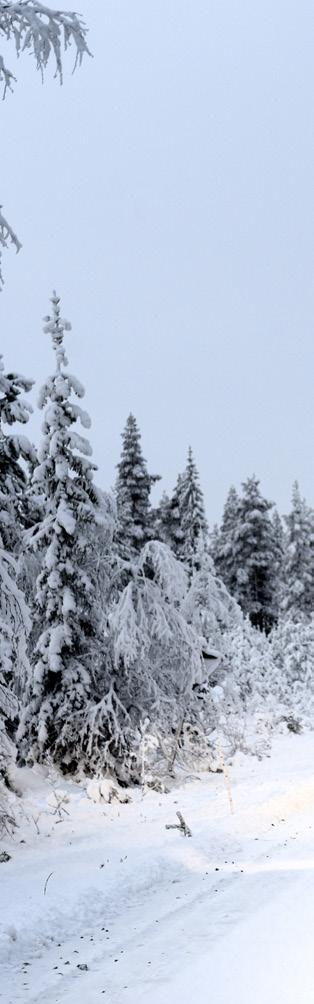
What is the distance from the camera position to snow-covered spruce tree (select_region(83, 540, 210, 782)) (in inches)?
482

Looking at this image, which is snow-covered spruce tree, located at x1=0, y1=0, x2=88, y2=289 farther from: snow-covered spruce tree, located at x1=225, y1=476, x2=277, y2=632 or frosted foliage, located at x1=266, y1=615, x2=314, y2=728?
snow-covered spruce tree, located at x1=225, y1=476, x2=277, y2=632

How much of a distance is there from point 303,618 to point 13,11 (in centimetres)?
3290

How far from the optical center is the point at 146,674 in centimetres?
1297

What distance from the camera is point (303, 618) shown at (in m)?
36.1

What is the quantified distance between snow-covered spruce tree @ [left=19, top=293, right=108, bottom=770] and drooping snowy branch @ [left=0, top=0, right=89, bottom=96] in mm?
6982

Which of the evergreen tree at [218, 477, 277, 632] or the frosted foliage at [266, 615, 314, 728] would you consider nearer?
the frosted foliage at [266, 615, 314, 728]

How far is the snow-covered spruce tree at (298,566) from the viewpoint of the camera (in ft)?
132

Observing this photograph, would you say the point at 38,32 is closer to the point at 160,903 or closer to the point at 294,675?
the point at 160,903

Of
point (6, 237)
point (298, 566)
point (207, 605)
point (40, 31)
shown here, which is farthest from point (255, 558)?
point (40, 31)

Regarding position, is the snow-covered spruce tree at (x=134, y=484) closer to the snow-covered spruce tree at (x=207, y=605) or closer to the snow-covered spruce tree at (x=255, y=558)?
the snow-covered spruce tree at (x=255, y=558)

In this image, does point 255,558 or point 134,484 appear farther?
point 255,558

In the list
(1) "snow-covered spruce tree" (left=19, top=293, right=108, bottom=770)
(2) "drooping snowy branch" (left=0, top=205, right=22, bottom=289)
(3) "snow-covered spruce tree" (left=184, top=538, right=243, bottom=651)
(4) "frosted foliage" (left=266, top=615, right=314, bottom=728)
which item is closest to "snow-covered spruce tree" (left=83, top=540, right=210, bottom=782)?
(1) "snow-covered spruce tree" (left=19, top=293, right=108, bottom=770)

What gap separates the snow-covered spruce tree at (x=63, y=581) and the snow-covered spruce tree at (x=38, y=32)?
22.8 feet

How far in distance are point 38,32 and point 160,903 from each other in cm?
759
